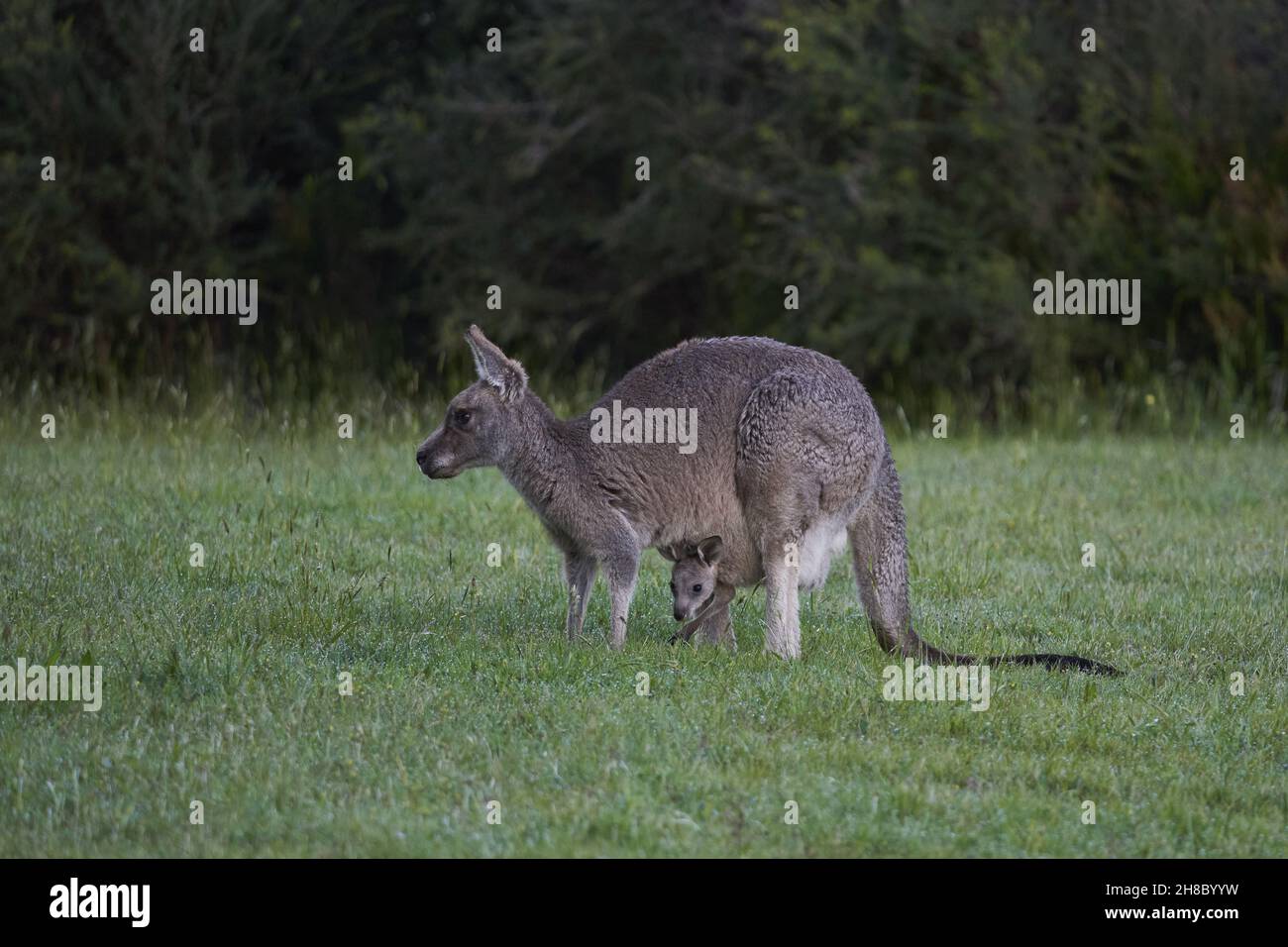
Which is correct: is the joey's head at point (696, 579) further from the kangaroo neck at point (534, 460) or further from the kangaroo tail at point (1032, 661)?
the kangaroo tail at point (1032, 661)

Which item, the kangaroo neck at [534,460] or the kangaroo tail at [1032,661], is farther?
the kangaroo neck at [534,460]

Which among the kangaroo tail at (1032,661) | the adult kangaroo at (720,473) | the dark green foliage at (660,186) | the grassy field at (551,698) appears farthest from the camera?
the dark green foliage at (660,186)

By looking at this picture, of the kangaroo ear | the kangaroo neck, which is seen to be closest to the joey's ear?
the kangaroo neck

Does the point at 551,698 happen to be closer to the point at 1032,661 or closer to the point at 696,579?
the point at 696,579

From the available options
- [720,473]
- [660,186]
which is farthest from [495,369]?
[660,186]

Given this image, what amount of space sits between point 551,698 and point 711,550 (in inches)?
49.3

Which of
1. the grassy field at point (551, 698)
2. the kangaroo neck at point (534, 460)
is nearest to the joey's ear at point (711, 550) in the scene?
the grassy field at point (551, 698)

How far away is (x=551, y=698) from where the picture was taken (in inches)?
240

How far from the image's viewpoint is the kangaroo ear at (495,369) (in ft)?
23.7

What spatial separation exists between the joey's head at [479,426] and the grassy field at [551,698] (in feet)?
2.28

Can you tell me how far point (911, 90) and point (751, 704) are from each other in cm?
1259

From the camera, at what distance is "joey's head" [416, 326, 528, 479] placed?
7199 mm

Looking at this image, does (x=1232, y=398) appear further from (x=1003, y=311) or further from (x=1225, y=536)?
(x=1225, y=536)

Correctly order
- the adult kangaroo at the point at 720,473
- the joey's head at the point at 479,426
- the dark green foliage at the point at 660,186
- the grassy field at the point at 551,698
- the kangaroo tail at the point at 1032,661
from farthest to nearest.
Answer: the dark green foliage at the point at 660,186 → the joey's head at the point at 479,426 → the adult kangaroo at the point at 720,473 → the kangaroo tail at the point at 1032,661 → the grassy field at the point at 551,698
